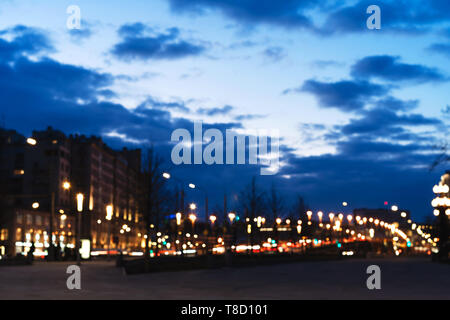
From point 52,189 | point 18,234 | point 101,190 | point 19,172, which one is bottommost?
point 18,234

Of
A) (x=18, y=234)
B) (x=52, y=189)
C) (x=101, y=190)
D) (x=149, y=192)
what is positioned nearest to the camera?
(x=149, y=192)

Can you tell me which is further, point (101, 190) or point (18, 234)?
point (101, 190)

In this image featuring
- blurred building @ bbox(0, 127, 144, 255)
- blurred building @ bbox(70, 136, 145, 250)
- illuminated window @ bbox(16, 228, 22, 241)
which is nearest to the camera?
illuminated window @ bbox(16, 228, 22, 241)

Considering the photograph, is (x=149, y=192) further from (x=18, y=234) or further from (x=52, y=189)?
(x=52, y=189)

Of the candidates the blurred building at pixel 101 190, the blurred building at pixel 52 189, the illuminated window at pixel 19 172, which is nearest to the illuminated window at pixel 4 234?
the blurred building at pixel 52 189

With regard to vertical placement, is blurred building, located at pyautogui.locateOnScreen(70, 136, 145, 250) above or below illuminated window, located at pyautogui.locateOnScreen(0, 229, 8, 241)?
above

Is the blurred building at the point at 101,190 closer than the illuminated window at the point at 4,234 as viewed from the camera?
No

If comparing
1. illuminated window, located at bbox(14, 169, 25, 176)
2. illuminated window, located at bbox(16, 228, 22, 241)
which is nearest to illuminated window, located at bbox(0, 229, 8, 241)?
illuminated window, located at bbox(16, 228, 22, 241)

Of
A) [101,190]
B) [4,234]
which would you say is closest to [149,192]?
[4,234]

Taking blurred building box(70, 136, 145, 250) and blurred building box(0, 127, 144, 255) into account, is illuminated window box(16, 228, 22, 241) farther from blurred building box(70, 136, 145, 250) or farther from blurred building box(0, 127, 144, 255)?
blurred building box(70, 136, 145, 250)

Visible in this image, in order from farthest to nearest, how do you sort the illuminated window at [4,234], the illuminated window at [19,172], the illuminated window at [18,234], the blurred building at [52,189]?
the illuminated window at [19,172] < the blurred building at [52,189] < the illuminated window at [18,234] < the illuminated window at [4,234]

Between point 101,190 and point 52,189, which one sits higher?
point 101,190

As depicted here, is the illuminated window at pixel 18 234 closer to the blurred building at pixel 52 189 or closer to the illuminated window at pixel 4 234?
the blurred building at pixel 52 189

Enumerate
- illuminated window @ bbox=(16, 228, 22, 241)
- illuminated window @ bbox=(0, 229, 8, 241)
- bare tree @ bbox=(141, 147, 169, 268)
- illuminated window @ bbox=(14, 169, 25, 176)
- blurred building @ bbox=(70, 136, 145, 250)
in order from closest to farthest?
bare tree @ bbox=(141, 147, 169, 268) < illuminated window @ bbox=(0, 229, 8, 241) < illuminated window @ bbox=(16, 228, 22, 241) < illuminated window @ bbox=(14, 169, 25, 176) < blurred building @ bbox=(70, 136, 145, 250)
